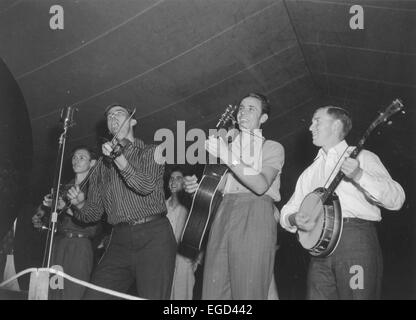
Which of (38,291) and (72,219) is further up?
(72,219)

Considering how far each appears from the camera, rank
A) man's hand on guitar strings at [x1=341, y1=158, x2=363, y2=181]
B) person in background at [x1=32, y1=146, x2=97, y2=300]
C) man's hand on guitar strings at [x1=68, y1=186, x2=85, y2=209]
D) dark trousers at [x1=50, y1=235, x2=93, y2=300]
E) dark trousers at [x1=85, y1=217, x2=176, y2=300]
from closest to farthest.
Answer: man's hand on guitar strings at [x1=341, y1=158, x2=363, y2=181] → dark trousers at [x1=85, y1=217, x2=176, y2=300] → man's hand on guitar strings at [x1=68, y1=186, x2=85, y2=209] → person in background at [x1=32, y1=146, x2=97, y2=300] → dark trousers at [x1=50, y1=235, x2=93, y2=300]

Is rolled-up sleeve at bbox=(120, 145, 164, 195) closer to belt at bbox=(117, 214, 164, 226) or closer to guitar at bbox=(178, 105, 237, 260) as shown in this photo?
belt at bbox=(117, 214, 164, 226)

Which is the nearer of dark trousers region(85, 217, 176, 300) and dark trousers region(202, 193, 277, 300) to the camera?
dark trousers region(202, 193, 277, 300)

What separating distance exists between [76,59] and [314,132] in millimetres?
2691

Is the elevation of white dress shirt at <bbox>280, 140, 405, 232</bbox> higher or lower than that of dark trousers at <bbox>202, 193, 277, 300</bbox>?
higher

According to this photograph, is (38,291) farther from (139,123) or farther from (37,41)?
(139,123)

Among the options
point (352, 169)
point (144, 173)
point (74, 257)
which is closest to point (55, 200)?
point (144, 173)

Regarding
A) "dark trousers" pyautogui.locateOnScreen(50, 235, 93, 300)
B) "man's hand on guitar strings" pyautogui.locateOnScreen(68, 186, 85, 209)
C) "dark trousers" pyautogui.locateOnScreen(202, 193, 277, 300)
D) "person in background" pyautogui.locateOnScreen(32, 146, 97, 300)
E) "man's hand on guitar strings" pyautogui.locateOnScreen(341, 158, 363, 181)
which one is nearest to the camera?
"dark trousers" pyautogui.locateOnScreen(202, 193, 277, 300)

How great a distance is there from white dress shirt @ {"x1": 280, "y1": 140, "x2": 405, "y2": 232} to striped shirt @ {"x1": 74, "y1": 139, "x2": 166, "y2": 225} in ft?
3.33

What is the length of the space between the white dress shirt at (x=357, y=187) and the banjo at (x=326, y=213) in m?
0.10

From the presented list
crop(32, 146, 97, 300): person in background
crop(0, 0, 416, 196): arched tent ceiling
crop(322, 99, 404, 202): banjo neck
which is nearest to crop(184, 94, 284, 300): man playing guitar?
crop(322, 99, 404, 202): banjo neck

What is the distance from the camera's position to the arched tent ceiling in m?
4.26
